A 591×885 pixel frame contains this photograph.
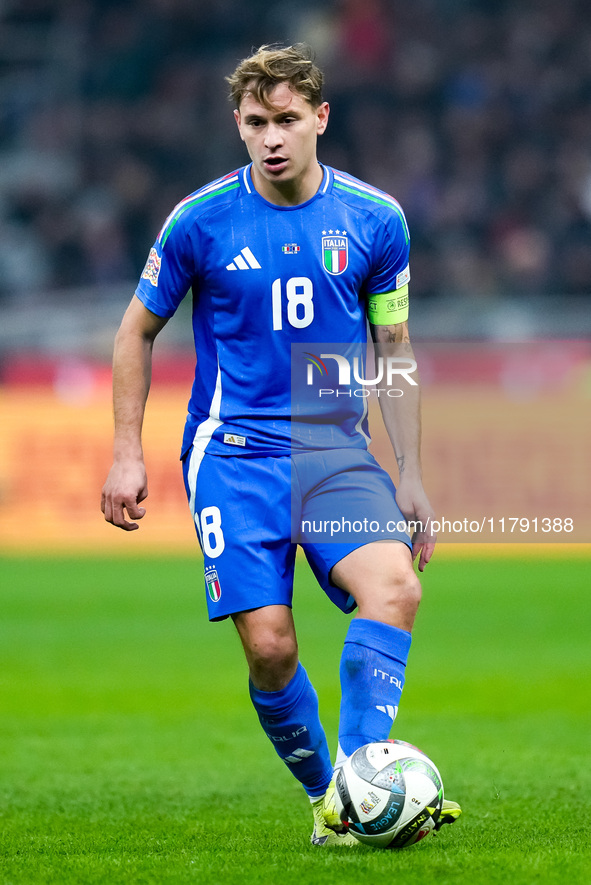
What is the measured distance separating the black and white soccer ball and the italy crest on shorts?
1.97 ft

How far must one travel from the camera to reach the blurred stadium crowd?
16.4 meters

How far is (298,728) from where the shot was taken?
3.92 meters

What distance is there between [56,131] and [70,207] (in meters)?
1.27

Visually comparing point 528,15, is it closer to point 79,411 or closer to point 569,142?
point 569,142

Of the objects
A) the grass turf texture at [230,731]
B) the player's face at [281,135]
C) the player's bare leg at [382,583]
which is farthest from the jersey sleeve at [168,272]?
the grass turf texture at [230,731]

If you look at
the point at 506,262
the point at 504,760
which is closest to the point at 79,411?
the point at 506,262

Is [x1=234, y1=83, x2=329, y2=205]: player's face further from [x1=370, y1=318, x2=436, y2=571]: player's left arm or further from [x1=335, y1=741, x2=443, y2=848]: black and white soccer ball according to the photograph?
[x1=335, y1=741, x2=443, y2=848]: black and white soccer ball

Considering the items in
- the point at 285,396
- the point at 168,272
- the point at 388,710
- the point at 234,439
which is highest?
the point at 168,272

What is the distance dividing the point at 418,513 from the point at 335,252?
80 centimetres

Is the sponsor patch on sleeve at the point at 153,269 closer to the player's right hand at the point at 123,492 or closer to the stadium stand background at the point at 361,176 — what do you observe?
the player's right hand at the point at 123,492

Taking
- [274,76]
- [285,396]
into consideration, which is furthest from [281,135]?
[285,396]

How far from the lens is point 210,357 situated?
397 centimetres

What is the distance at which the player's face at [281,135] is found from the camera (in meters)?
3.77

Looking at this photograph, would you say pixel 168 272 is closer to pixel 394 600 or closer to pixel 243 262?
pixel 243 262
